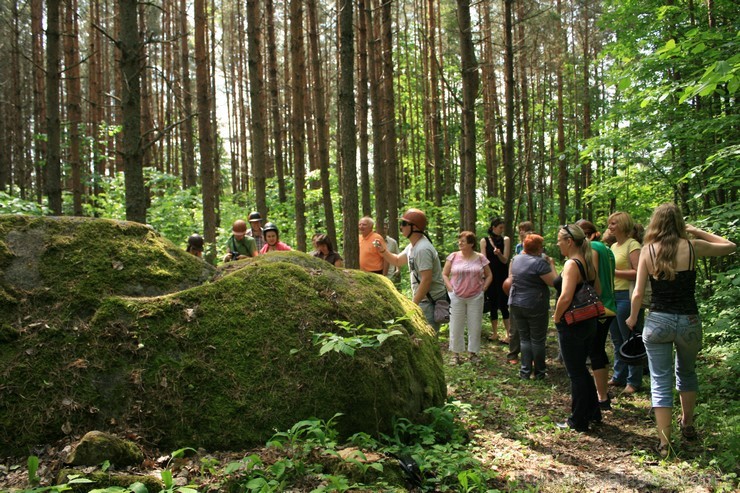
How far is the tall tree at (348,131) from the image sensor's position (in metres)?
7.96

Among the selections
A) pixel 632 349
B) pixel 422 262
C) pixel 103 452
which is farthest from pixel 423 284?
pixel 103 452

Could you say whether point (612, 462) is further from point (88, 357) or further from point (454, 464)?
point (88, 357)

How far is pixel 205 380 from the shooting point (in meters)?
3.61

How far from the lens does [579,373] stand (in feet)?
16.6

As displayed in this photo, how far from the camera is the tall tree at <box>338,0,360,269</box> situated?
7.96 meters

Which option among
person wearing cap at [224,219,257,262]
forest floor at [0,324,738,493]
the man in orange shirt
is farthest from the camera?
person wearing cap at [224,219,257,262]

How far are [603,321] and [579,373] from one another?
4.13ft

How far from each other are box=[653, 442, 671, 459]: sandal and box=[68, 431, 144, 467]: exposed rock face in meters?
4.12

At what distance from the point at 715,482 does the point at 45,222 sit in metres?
5.58

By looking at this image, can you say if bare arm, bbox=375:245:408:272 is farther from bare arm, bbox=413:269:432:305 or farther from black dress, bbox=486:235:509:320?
black dress, bbox=486:235:509:320

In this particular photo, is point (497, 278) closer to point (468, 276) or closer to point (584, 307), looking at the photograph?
point (468, 276)

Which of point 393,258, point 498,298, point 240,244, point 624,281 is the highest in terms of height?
point 240,244

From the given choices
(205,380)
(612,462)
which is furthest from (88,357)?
(612,462)

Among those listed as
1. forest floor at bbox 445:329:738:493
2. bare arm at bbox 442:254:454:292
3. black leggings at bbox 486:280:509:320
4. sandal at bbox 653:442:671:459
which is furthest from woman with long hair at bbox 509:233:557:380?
sandal at bbox 653:442:671:459
